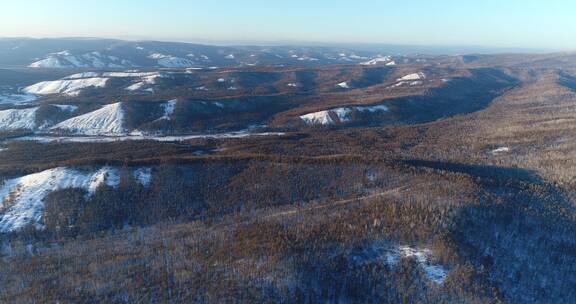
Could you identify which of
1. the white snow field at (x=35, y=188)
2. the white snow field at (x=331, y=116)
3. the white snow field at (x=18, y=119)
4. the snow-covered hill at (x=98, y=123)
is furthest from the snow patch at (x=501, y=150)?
the white snow field at (x=18, y=119)

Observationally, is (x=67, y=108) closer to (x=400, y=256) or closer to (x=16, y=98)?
(x=16, y=98)

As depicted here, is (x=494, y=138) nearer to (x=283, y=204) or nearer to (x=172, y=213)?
(x=283, y=204)

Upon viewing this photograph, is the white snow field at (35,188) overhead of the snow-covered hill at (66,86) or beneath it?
beneath

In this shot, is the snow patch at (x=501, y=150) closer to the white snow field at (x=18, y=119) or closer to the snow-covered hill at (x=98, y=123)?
the snow-covered hill at (x=98, y=123)

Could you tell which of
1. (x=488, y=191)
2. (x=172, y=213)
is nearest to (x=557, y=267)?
(x=488, y=191)

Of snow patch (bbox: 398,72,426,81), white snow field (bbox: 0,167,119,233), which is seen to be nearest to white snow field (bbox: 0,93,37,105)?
white snow field (bbox: 0,167,119,233)

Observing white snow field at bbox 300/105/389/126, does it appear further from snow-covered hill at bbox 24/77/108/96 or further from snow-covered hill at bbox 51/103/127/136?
snow-covered hill at bbox 24/77/108/96
